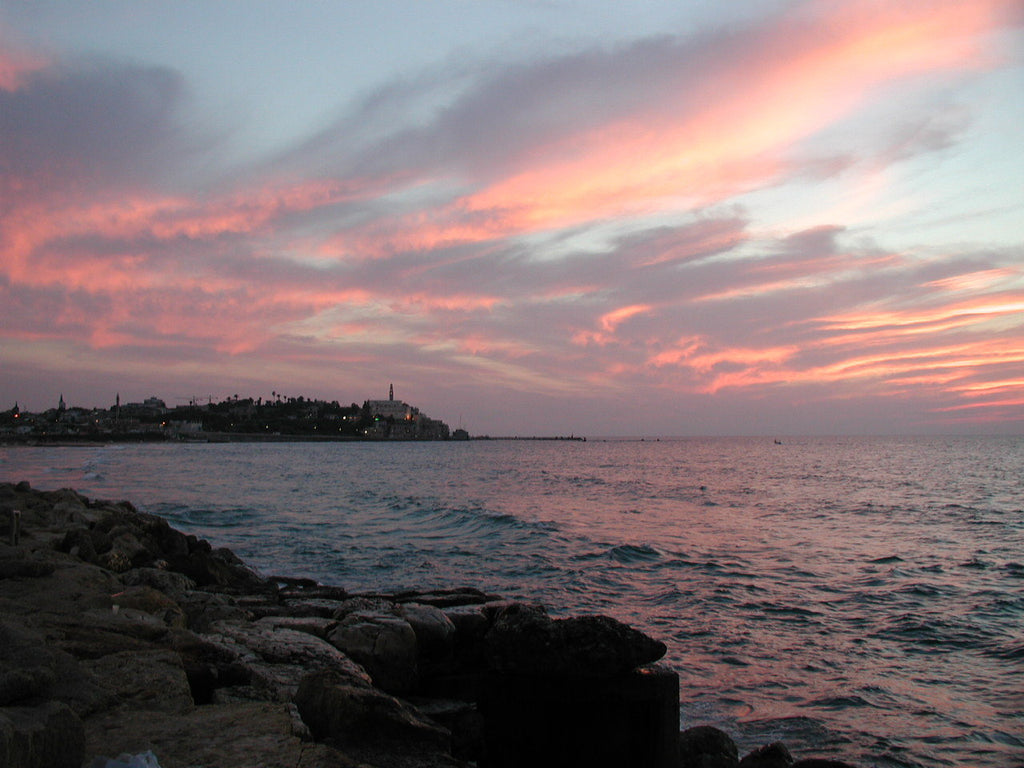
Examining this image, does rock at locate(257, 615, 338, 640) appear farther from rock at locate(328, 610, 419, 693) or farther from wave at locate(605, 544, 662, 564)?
wave at locate(605, 544, 662, 564)

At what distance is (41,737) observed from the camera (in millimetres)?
3176

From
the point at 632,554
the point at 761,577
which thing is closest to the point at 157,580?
the point at 761,577

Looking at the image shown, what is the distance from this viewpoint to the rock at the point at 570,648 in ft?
17.2

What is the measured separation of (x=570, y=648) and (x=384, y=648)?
8.27 ft

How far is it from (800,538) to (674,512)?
938 cm

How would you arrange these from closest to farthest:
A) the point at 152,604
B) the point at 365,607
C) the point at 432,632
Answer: the point at 432,632 → the point at 152,604 → the point at 365,607

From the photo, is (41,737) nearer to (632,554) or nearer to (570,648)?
(570,648)

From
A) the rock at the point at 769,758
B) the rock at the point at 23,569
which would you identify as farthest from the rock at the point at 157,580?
the rock at the point at 769,758

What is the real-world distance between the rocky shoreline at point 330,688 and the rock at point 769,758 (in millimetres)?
19

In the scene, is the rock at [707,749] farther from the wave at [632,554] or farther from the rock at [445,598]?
the wave at [632,554]

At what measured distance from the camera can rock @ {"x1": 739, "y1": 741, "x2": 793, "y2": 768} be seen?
6828 millimetres

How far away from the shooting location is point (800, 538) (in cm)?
2475

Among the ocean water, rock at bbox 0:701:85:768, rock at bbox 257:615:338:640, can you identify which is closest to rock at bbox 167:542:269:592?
the ocean water

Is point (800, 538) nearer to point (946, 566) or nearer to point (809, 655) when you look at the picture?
point (946, 566)
